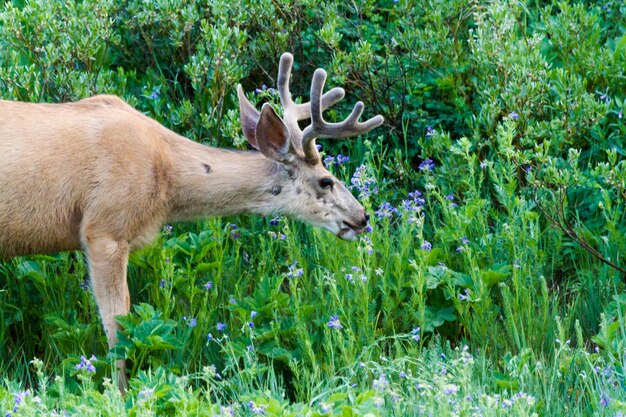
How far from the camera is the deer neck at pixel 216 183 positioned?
6309mm

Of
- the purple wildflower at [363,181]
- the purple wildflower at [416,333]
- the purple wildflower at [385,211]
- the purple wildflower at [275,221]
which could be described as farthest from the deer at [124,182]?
the purple wildflower at [416,333]

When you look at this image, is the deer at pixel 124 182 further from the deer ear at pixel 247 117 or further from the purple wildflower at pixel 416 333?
the purple wildflower at pixel 416 333

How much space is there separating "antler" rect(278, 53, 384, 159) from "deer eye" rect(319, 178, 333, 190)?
5.6 inches

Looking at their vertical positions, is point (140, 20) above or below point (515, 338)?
above

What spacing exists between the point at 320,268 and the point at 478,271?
0.99 m

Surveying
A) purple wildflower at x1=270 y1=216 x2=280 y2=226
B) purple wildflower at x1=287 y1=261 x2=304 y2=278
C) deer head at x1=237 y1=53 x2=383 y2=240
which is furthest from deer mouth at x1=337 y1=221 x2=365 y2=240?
purple wildflower at x1=270 y1=216 x2=280 y2=226

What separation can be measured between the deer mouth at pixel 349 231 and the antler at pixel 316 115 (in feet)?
1.40

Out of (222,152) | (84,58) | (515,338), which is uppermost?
(84,58)

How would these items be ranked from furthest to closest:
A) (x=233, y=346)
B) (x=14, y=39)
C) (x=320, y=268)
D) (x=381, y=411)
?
1. (x=14, y=39)
2. (x=320, y=268)
3. (x=233, y=346)
4. (x=381, y=411)

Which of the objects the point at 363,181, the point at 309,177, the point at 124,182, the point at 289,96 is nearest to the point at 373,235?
the point at 363,181

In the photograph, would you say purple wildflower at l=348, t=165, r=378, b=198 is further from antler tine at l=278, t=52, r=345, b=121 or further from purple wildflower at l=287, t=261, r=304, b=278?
purple wildflower at l=287, t=261, r=304, b=278

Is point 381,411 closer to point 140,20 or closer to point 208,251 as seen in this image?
point 208,251

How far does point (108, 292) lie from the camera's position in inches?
239

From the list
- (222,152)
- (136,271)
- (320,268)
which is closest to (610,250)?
(320,268)
